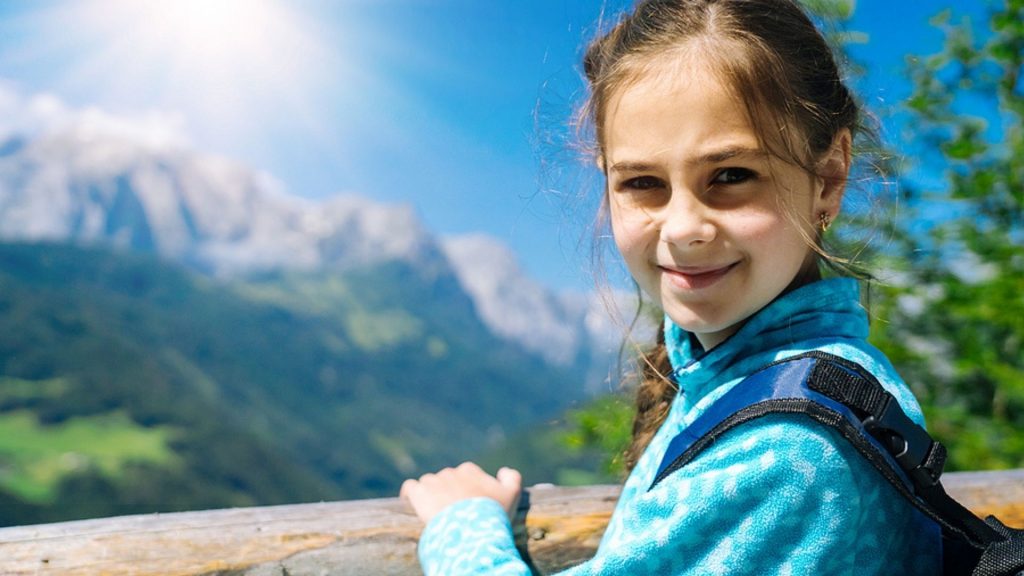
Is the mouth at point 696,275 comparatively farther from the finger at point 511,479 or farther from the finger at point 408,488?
the finger at point 408,488

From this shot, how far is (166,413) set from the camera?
107 metres

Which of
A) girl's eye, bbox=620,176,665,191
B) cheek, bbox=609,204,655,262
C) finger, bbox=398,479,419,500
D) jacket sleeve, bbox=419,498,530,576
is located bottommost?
finger, bbox=398,479,419,500

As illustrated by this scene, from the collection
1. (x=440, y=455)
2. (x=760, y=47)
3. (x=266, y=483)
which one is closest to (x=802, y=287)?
(x=760, y=47)

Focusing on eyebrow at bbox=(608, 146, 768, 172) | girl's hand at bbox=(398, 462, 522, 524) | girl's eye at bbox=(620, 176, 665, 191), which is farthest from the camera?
girl's hand at bbox=(398, 462, 522, 524)

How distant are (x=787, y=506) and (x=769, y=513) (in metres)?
0.03

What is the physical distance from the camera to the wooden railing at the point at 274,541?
5.19 feet

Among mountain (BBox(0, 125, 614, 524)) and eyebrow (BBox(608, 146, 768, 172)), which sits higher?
eyebrow (BBox(608, 146, 768, 172))

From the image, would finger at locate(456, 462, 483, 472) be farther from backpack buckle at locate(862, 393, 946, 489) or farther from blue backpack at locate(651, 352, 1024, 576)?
backpack buckle at locate(862, 393, 946, 489)

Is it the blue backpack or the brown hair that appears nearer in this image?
the blue backpack

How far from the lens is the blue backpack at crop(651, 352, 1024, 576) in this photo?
113cm

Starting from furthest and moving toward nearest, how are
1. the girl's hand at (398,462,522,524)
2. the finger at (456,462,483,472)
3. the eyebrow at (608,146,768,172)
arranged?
the finger at (456,462,483,472)
the girl's hand at (398,462,522,524)
the eyebrow at (608,146,768,172)

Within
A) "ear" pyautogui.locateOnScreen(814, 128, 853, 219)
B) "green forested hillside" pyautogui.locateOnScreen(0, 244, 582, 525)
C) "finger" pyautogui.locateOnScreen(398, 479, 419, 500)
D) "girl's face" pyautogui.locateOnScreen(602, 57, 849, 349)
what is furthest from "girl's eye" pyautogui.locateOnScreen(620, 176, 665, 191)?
"green forested hillside" pyautogui.locateOnScreen(0, 244, 582, 525)

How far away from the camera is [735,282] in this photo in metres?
1.43

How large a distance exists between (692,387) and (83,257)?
187510 mm
